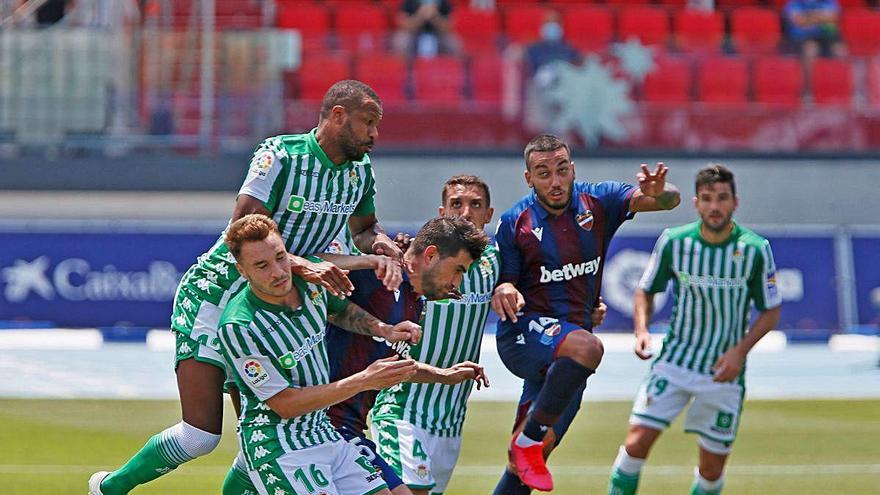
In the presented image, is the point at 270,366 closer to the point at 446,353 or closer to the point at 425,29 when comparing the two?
the point at 446,353

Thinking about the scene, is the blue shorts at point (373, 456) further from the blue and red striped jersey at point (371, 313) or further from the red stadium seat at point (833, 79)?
the red stadium seat at point (833, 79)

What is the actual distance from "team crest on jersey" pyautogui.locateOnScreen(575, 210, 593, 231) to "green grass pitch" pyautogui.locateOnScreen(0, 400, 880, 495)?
232 centimetres

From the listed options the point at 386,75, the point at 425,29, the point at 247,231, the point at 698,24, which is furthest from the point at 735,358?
the point at 698,24

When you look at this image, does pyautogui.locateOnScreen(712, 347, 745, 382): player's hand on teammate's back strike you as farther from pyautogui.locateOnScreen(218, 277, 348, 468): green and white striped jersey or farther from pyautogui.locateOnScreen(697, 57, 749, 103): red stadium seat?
pyautogui.locateOnScreen(697, 57, 749, 103): red stadium seat

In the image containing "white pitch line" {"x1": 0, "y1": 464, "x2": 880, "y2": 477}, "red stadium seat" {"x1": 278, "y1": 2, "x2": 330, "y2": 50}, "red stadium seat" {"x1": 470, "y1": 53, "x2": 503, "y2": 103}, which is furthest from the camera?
"red stadium seat" {"x1": 278, "y1": 2, "x2": 330, "y2": 50}

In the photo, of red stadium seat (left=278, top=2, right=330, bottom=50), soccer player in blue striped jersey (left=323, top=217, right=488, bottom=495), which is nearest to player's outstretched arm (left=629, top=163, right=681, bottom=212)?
soccer player in blue striped jersey (left=323, top=217, right=488, bottom=495)

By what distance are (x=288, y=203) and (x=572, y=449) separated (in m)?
4.80

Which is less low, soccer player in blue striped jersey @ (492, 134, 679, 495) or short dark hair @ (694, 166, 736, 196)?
short dark hair @ (694, 166, 736, 196)

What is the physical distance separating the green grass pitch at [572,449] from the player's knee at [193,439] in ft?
7.01

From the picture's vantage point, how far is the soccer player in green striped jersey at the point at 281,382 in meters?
5.83

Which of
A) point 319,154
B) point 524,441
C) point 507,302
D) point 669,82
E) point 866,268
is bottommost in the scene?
point 524,441

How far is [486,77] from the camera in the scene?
18.3 metres

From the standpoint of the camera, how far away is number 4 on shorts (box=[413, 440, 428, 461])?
6.93 metres

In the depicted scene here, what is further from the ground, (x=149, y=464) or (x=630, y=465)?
(x=149, y=464)
